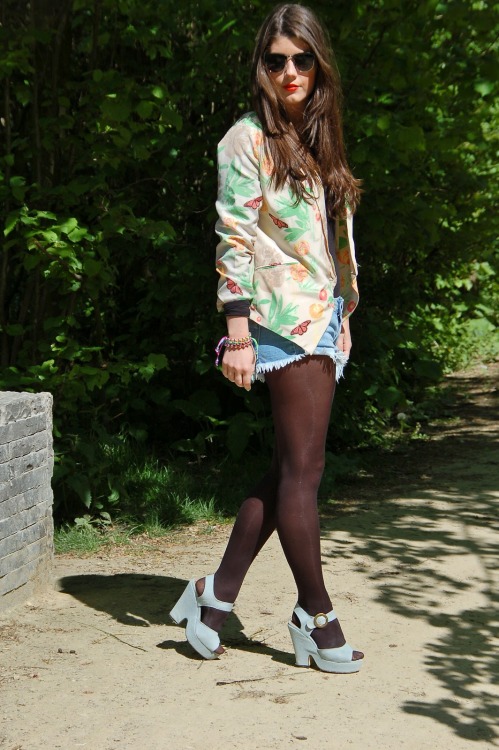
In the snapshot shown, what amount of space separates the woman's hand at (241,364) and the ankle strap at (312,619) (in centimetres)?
78

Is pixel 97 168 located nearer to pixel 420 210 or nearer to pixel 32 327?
pixel 32 327

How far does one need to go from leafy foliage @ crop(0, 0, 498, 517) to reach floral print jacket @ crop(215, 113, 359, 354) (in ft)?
6.46

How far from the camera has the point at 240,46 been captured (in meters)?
5.65

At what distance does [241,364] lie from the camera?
10.7ft

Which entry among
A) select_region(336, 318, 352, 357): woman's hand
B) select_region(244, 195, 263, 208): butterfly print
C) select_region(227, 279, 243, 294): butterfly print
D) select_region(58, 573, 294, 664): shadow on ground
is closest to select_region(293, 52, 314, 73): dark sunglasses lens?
select_region(244, 195, 263, 208): butterfly print

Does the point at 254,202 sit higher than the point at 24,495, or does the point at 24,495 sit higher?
the point at 254,202

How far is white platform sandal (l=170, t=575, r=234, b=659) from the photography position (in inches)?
140

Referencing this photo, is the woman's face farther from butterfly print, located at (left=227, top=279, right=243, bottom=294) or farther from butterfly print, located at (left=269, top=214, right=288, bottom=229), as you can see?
butterfly print, located at (left=227, top=279, right=243, bottom=294)

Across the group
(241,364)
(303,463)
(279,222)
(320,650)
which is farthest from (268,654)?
(279,222)

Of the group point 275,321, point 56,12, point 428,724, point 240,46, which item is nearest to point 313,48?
point 275,321

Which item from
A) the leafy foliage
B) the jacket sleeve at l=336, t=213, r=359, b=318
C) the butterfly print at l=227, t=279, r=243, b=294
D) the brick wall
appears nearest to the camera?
the butterfly print at l=227, t=279, r=243, b=294

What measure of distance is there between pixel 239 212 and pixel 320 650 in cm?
142

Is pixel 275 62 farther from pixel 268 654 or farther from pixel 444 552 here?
pixel 444 552

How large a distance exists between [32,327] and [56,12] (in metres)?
1.67
